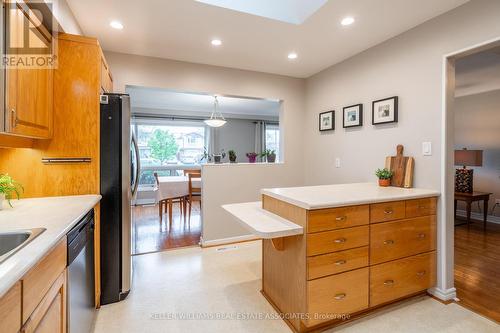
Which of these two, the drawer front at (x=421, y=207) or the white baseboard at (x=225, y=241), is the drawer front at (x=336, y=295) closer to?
the drawer front at (x=421, y=207)

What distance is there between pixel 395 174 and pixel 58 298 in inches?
107

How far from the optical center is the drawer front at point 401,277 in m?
1.90

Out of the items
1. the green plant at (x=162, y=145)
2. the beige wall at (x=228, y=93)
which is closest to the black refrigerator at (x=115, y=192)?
the beige wall at (x=228, y=93)

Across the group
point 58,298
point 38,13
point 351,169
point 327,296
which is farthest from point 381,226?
point 38,13

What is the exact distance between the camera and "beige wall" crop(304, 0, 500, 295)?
6.70ft

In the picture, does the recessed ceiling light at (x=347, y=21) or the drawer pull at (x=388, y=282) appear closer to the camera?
the drawer pull at (x=388, y=282)

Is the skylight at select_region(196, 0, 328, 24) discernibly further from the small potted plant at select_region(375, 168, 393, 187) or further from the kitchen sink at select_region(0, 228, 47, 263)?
the kitchen sink at select_region(0, 228, 47, 263)

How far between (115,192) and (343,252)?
1796 mm

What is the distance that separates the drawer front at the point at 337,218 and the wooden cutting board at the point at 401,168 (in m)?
0.83

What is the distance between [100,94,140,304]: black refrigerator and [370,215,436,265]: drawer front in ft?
6.41

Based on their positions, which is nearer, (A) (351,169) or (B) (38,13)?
(B) (38,13)

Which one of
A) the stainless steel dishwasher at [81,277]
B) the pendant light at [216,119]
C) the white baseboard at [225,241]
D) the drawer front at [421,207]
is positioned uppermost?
the pendant light at [216,119]

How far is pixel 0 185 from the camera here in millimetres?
1554

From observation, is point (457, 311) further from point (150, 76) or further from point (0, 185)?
point (150, 76)
